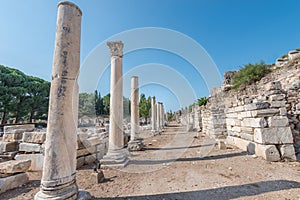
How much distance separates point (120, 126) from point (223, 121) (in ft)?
21.1

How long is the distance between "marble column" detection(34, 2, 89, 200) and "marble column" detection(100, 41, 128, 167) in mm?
2537

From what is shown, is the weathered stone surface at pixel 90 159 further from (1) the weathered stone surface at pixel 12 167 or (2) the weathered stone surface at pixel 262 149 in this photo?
(2) the weathered stone surface at pixel 262 149

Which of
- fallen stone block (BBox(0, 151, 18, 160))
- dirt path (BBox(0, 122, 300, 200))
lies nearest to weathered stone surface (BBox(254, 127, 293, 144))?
dirt path (BBox(0, 122, 300, 200))

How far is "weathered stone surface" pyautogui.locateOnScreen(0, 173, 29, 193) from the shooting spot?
3.24 meters

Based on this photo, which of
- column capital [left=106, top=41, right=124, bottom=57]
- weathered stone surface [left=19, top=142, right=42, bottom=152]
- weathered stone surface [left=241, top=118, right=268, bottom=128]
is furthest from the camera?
column capital [left=106, top=41, right=124, bottom=57]

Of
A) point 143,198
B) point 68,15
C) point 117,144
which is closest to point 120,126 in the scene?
point 117,144

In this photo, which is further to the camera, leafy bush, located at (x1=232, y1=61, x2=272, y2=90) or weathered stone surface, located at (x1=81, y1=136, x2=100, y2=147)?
leafy bush, located at (x1=232, y1=61, x2=272, y2=90)

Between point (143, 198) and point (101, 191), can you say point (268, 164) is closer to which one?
point (143, 198)

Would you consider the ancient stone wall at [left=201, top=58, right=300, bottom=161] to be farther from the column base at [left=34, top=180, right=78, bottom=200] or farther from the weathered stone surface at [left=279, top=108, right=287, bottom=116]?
the column base at [left=34, top=180, right=78, bottom=200]

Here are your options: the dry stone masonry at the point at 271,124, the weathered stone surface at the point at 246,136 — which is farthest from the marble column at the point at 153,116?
the weathered stone surface at the point at 246,136

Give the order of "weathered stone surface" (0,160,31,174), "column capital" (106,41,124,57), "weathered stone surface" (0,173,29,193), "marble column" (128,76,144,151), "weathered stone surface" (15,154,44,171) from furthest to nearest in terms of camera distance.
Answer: "marble column" (128,76,144,151) < "column capital" (106,41,124,57) < "weathered stone surface" (15,154,44,171) < "weathered stone surface" (0,160,31,174) < "weathered stone surface" (0,173,29,193)

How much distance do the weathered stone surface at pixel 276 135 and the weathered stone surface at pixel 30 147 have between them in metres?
7.22

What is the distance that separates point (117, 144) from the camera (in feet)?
17.3

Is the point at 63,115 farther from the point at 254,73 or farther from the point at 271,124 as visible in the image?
the point at 254,73
